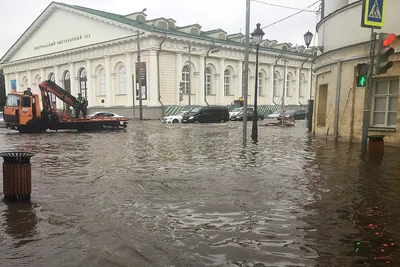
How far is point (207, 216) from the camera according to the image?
207 inches

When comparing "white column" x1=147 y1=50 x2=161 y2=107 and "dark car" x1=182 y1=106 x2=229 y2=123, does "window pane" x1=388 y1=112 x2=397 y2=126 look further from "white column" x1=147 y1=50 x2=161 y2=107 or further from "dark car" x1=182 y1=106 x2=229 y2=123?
"white column" x1=147 y1=50 x2=161 y2=107

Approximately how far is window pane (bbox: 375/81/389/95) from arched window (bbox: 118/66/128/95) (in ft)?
114

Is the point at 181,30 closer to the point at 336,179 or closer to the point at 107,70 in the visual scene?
the point at 107,70

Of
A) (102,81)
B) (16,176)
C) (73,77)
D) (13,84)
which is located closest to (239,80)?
(102,81)

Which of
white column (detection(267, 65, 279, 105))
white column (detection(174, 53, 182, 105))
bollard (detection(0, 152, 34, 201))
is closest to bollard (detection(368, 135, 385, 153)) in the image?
bollard (detection(0, 152, 34, 201))

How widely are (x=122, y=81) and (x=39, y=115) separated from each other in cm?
2281

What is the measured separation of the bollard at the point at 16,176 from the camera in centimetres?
593

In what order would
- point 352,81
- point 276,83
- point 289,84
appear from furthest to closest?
point 289,84 → point 276,83 → point 352,81

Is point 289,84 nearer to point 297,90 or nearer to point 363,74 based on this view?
point 297,90

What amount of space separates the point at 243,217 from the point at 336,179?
352cm

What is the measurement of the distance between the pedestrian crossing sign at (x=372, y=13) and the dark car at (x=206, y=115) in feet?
83.0

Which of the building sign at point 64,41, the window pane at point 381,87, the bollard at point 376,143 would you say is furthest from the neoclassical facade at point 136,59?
the bollard at point 376,143

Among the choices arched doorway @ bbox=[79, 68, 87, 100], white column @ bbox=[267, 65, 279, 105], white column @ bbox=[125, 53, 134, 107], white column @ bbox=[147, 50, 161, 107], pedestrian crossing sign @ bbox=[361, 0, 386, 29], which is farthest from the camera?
white column @ bbox=[267, 65, 279, 105]

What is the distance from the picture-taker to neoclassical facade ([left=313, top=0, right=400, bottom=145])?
1299 cm
